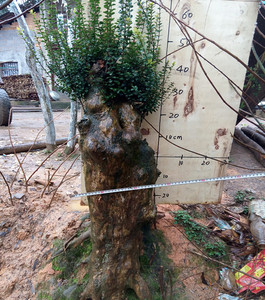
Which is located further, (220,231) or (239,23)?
(220,231)

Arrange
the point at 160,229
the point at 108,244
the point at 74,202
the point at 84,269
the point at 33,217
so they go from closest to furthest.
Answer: the point at 108,244, the point at 84,269, the point at 160,229, the point at 33,217, the point at 74,202

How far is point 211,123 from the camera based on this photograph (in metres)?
2.47

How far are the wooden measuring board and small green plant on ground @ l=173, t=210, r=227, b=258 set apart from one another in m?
0.29

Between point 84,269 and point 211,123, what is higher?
point 211,123

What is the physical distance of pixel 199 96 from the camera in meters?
2.38

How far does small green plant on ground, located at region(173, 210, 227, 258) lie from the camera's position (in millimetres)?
2234

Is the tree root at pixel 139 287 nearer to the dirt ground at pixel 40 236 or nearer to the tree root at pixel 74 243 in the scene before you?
the dirt ground at pixel 40 236

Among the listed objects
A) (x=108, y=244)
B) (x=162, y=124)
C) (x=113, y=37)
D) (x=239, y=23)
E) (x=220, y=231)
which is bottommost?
(x=220, y=231)

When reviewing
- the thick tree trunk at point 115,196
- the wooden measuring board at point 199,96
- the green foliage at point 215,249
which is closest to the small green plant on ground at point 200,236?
the green foliage at point 215,249

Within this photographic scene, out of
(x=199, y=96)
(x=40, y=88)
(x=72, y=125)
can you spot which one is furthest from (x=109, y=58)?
(x=40, y=88)

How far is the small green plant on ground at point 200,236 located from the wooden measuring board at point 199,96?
29 centimetres

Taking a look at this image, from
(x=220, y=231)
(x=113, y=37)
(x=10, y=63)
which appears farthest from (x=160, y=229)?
(x=10, y=63)

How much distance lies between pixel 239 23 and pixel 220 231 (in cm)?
218

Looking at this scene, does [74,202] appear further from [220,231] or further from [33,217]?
[220,231]
